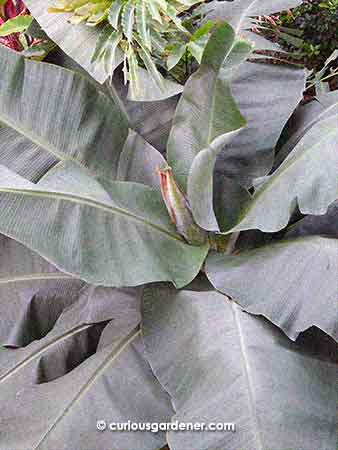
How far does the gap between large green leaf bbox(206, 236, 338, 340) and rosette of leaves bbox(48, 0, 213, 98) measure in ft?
1.44

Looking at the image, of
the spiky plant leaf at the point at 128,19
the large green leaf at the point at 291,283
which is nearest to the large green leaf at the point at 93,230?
the large green leaf at the point at 291,283

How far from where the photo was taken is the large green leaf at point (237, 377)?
0.79 metres

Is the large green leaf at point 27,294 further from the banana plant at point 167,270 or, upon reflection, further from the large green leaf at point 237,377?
the large green leaf at point 237,377

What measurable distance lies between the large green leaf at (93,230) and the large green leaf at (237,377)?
85 millimetres

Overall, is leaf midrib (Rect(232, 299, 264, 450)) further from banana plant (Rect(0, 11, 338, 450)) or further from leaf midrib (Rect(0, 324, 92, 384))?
leaf midrib (Rect(0, 324, 92, 384))

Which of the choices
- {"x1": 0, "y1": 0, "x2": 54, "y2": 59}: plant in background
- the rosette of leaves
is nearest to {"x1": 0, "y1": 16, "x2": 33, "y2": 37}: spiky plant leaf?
{"x1": 0, "y1": 0, "x2": 54, "y2": 59}: plant in background

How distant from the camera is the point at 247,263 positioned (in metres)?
0.95

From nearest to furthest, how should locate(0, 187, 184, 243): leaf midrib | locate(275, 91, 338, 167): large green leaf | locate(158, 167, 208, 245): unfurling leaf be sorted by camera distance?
locate(0, 187, 184, 243): leaf midrib < locate(158, 167, 208, 245): unfurling leaf < locate(275, 91, 338, 167): large green leaf

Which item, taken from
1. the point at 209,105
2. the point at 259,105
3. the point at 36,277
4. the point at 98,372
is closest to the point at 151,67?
the point at 209,105

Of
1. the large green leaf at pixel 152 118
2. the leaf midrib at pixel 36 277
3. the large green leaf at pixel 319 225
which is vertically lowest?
the leaf midrib at pixel 36 277

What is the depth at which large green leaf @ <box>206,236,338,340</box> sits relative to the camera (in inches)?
31.7

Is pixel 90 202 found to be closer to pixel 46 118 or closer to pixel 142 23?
pixel 46 118

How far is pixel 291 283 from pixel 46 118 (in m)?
0.61

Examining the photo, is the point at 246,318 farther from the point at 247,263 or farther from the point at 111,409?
the point at 111,409
